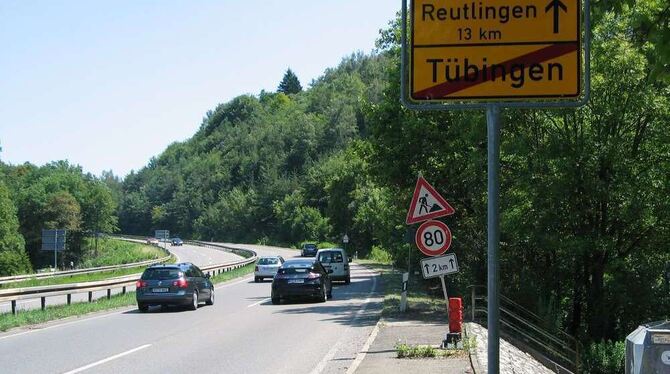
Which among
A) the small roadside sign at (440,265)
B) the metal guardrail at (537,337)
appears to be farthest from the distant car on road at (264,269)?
the small roadside sign at (440,265)

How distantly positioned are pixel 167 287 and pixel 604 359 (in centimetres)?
1300

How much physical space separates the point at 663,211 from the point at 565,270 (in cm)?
476

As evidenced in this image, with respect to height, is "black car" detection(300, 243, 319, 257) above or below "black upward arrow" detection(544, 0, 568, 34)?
below

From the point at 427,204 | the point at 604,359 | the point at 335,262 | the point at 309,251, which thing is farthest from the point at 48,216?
the point at 427,204

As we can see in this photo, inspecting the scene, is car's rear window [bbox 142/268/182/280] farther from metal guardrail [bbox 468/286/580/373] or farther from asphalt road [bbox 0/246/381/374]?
metal guardrail [bbox 468/286/580/373]

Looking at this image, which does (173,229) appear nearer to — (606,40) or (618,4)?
(606,40)

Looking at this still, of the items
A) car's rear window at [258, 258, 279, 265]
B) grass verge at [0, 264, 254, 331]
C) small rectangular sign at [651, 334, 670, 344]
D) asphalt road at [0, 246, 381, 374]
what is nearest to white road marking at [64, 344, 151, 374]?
asphalt road at [0, 246, 381, 374]

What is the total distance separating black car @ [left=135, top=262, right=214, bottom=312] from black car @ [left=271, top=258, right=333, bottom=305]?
2832 millimetres

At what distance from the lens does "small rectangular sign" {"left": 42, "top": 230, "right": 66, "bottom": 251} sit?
41.8 m

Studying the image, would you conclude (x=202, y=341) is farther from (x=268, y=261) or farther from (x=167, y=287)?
(x=268, y=261)

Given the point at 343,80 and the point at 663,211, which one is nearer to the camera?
the point at 663,211

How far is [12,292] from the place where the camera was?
19.6 meters

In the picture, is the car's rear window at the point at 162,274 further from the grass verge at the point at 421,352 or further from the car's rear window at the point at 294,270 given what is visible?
the grass verge at the point at 421,352

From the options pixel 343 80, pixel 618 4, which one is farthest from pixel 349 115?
pixel 618 4
